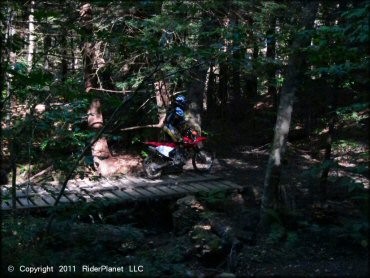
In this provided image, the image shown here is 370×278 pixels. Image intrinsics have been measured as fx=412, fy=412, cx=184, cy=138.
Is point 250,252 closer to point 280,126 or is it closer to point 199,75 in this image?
point 280,126

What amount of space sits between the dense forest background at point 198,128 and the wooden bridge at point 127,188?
0.32 metres

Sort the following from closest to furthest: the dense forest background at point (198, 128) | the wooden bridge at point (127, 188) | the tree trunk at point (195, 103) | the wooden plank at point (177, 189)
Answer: the dense forest background at point (198, 128)
the wooden bridge at point (127, 188)
the wooden plank at point (177, 189)
the tree trunk at point (195, 103)

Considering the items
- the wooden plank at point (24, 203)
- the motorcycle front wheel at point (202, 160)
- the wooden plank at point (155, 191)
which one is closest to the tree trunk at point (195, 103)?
the motorcycle front wheel at point (202, 160)

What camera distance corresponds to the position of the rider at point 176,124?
9812mm

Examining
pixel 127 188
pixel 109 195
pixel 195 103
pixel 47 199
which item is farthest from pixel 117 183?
pixel 195 103

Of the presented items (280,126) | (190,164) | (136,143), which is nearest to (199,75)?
(190,164)

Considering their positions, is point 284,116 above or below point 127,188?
above

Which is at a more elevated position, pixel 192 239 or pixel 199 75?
pixel 199 75

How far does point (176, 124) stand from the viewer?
10.1 m

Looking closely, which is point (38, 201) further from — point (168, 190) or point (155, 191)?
point (168, 190)

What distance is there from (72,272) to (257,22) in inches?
247

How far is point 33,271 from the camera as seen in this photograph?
3.39 meters

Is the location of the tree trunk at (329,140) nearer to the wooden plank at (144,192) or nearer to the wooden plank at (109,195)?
the wooden plank at (144,192)

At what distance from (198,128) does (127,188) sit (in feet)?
10.7
